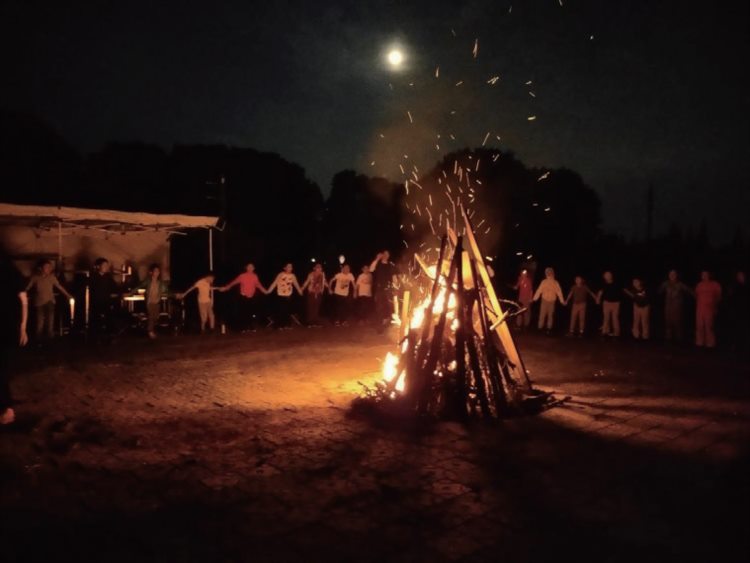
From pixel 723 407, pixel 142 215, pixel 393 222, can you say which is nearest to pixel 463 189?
pixel 393 222

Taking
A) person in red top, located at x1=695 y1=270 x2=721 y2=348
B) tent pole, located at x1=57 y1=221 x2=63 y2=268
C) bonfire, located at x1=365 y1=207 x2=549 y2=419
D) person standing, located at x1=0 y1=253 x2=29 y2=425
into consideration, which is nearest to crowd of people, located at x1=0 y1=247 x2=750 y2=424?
person in red top, located at x1=695 y1=270 x2=721 y2=348

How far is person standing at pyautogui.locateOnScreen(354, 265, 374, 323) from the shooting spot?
1620 centimetres

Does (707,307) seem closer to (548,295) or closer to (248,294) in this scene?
(548,295)

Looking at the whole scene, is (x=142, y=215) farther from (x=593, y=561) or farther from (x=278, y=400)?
(x=593, y=561)

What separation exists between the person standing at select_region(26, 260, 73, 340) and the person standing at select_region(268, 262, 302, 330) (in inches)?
199

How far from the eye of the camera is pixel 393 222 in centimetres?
3550

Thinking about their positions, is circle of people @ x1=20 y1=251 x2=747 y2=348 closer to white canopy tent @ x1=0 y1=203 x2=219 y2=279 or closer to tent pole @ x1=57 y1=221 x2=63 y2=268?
tent pole @ x1=57 y1=221 x2=63 y2=268

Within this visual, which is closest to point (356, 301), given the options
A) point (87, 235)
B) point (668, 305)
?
point (87, 235)

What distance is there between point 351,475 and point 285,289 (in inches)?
425

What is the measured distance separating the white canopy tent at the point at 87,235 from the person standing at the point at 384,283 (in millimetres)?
4693

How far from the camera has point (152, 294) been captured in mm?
13539

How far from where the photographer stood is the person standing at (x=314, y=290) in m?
16.0

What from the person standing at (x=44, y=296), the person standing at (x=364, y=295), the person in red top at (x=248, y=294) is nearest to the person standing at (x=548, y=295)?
the person standing at (x=364, y=295)

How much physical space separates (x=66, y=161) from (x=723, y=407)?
3407cm
